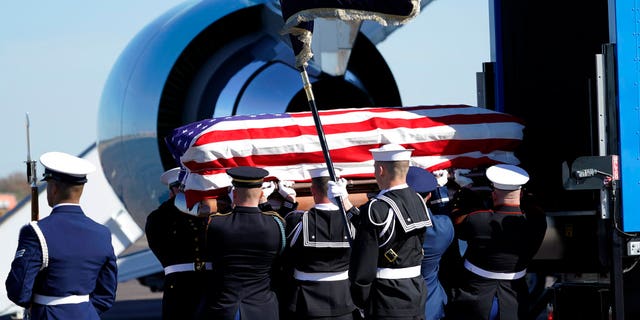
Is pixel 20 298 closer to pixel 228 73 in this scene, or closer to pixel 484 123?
pixel 484 123

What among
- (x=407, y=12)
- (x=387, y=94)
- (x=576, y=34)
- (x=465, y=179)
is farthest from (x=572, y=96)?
(x=387, y=94)

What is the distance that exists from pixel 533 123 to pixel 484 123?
0.57 meters

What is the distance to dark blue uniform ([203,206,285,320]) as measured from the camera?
18.2 feet

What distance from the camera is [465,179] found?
622 centimetres

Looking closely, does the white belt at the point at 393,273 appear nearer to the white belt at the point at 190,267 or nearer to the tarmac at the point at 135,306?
the white belt at the point at 190,267

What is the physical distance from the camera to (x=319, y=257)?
584 centimetres

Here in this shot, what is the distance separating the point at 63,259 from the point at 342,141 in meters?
1.72

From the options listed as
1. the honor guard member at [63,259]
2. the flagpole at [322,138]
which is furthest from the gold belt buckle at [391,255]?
the honor guard member at [63,259]

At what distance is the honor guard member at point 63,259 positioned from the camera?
15.9 ft

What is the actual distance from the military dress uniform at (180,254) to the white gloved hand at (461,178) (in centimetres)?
131

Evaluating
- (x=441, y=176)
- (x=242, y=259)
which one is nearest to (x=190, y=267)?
(x=242, y=259)

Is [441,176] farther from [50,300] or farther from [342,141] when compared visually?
[50,300]

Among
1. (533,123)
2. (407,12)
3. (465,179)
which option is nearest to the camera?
(407,12)

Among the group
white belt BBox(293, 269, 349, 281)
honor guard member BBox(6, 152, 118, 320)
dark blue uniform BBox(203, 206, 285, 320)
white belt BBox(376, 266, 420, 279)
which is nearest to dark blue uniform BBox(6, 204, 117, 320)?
honor guard member BBox(6, 152, 118, 320)
